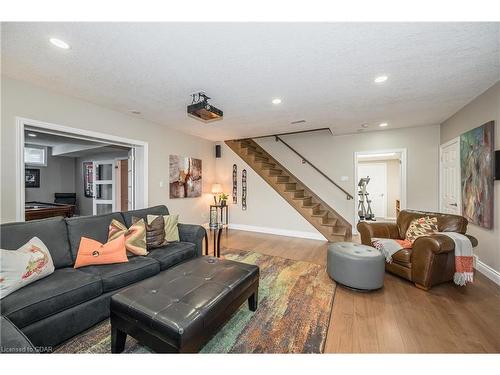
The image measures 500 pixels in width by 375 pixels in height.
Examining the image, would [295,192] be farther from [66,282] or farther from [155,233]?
[66,282]

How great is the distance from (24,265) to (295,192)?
187 inches

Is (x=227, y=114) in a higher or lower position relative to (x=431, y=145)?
higher

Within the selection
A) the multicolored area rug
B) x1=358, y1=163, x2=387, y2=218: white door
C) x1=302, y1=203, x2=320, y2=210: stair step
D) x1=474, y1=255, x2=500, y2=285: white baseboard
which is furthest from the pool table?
x1=358, y1=163, x2=387, y2=218: white door

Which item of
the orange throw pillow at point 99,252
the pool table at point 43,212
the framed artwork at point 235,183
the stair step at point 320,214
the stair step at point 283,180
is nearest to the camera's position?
the orange throw pillow at point 99,252

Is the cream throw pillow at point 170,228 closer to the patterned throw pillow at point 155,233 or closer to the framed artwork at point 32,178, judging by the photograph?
the patterned throw pillow at point 155,233

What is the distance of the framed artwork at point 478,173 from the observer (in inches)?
107

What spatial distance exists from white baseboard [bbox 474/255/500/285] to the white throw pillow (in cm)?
491

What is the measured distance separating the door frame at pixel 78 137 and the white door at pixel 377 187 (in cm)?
790

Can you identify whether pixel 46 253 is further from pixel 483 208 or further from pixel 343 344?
pixel 483 208

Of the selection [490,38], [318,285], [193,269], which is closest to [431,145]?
[490,38]

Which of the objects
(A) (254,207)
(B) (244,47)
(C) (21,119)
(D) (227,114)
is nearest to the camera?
(B) (244,47)

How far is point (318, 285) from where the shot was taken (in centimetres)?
260

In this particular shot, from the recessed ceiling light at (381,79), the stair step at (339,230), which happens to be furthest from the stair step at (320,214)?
the recessed ceiling light at (381,79)

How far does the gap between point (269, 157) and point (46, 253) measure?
16.6ft
